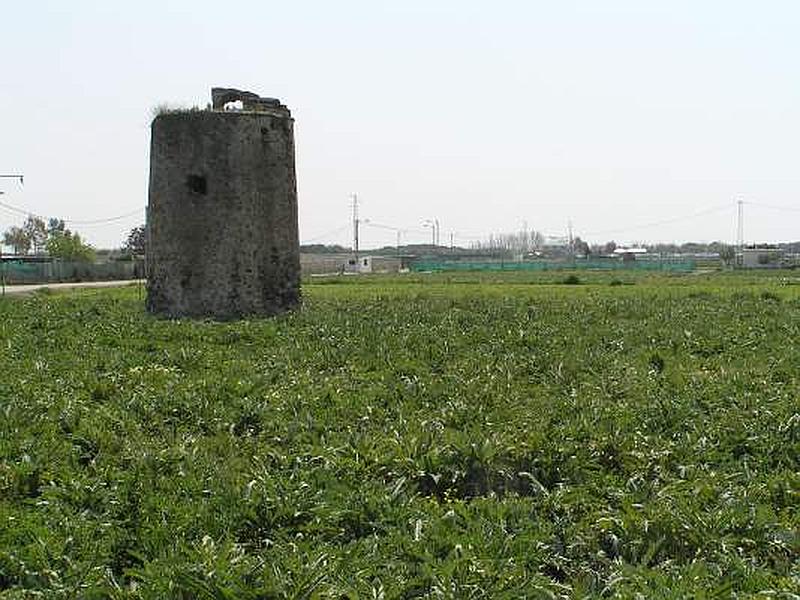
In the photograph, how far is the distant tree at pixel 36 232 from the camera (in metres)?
95.6

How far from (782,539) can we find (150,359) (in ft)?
27.7

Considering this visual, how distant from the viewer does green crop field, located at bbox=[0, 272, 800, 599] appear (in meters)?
5.44

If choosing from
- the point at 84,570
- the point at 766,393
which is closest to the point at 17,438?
the point at 84,570

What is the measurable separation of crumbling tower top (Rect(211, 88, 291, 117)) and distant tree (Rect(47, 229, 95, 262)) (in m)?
66.9

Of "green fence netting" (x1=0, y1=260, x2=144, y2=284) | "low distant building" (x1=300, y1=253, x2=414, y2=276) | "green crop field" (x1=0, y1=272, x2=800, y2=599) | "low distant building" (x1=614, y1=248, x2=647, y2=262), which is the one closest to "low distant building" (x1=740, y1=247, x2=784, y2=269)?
"low distant building" (x1=614, y1=248, x2=647, y2=262)

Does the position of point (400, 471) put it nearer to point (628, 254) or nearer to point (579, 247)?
point (628, 254)

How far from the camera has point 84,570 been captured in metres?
5.44

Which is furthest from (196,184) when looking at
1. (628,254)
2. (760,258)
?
(628,254)

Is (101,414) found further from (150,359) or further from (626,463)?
(626,463)

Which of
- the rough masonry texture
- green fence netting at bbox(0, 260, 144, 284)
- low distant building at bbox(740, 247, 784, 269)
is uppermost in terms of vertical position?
the rough masonry texture

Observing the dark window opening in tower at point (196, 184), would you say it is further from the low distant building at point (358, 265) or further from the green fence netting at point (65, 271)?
the low distant building at point (358, 265)

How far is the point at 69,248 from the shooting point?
274ft

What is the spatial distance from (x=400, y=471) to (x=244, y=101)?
12.9 metres

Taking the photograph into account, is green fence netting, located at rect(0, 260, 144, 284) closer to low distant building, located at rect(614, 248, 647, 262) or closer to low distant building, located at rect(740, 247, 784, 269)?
low distant building, located at rect(614, 248, 647, 262)
